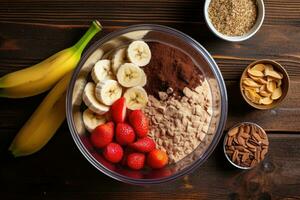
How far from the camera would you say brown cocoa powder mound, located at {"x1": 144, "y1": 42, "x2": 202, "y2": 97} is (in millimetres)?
1228

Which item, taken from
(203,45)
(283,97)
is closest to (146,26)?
(203,45)

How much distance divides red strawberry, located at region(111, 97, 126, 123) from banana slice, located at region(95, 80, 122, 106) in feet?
0.05

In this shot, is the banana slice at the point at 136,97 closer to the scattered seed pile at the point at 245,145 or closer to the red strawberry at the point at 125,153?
the red strawberry at the point at 125,153

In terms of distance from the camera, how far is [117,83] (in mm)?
1231

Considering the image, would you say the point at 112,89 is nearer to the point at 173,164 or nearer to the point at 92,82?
the point at 92,82

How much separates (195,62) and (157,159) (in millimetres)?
297

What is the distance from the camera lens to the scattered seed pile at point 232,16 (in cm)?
132

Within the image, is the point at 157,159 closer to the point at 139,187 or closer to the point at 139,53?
the point at 139,187

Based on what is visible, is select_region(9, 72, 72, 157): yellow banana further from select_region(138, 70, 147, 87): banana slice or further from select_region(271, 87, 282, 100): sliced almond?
select_region(271, 87, 282, 100): sliced almond

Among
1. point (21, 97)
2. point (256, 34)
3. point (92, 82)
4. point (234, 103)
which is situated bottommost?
point (21, 97)

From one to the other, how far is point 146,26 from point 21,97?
391mm

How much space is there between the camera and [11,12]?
1.32 meters

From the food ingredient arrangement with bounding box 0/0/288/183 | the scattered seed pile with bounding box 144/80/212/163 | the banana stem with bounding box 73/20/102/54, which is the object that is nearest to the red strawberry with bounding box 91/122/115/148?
the food ingredient arrangement with bounding box 0/0/288/183

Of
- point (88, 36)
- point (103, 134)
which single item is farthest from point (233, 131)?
point (88, 36)
